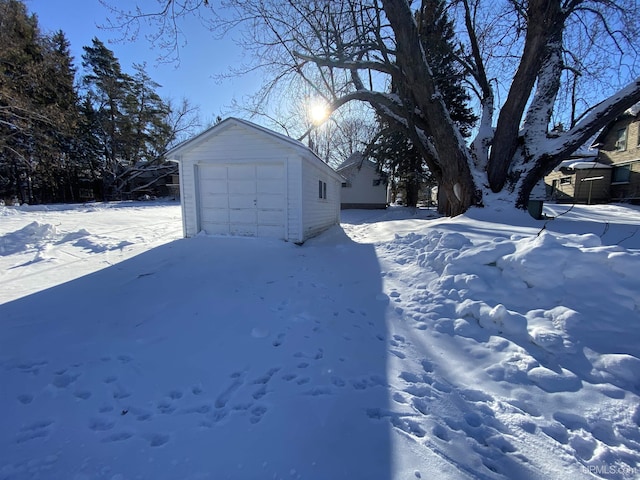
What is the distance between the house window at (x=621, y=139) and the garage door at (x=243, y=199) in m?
22.8

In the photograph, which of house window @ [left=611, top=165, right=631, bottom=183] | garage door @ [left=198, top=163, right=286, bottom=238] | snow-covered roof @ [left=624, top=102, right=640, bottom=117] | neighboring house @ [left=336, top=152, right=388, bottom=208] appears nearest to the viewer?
garage door @ [left=198, top=163, right=286, bottom=238]

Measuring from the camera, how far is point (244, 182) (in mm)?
8281

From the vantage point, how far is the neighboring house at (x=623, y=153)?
16.7 m

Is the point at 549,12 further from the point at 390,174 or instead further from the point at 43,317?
the point at 390,174

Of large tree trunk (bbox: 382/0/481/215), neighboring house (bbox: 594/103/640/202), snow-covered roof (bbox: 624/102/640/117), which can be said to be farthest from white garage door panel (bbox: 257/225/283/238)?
snow-covered roof (bbox: 624/102/640/117)

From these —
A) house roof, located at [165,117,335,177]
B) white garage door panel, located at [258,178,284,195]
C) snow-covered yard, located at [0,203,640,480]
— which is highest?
house roof, located at [165,117,335,177]

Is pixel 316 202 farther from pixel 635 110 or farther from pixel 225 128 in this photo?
pixel 635 110

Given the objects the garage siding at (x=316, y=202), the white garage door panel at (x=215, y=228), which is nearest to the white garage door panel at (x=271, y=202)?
the garage siding at (x=316, y=202)

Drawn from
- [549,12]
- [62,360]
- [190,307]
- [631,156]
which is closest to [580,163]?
[631,156]

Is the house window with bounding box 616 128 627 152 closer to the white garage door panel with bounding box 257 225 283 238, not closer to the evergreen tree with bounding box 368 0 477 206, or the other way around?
the evergreen tree with bounding box 368 0 477 206

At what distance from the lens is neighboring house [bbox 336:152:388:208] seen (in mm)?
23562

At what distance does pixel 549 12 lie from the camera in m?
6.85

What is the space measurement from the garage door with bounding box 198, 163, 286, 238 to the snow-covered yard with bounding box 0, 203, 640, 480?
354cm

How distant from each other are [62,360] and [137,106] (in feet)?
104
